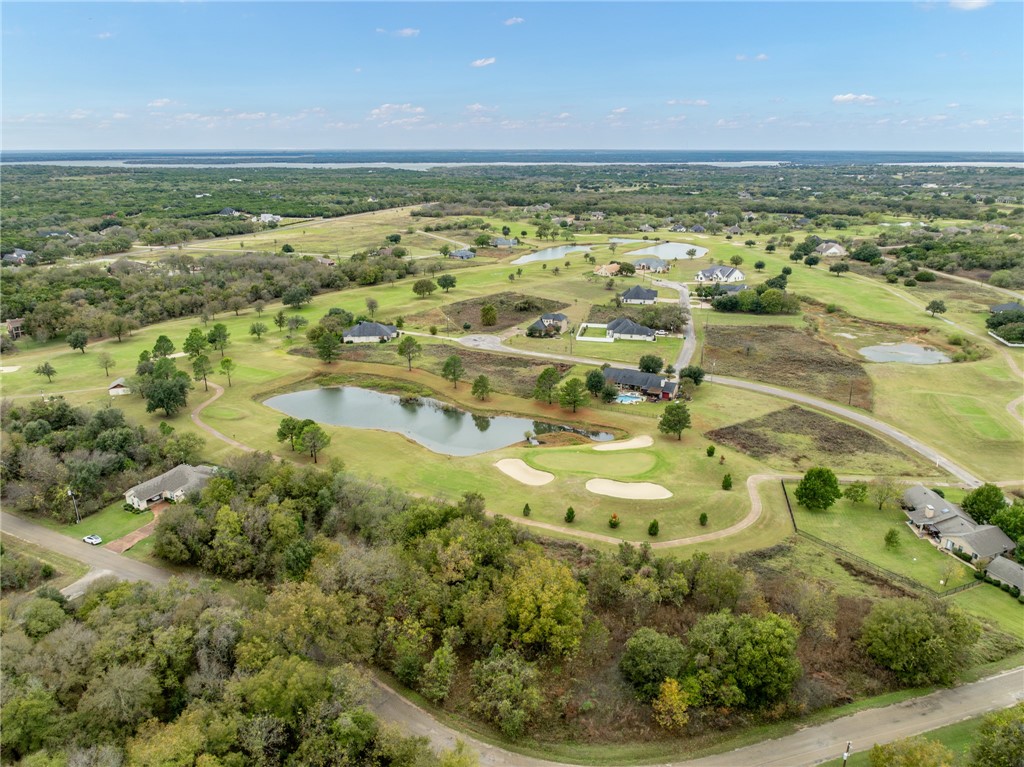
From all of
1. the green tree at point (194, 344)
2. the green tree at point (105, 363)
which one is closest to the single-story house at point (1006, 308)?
the green tree at point (194, 344)

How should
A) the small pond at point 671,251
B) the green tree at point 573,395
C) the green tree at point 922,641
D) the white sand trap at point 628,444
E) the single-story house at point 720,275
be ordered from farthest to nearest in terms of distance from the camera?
the small pond at point 671,251 < the single-story house at point 720,275 < the green tree at point 573,395 < the white sand trap at point 628,444 < the green tree at point 922,641

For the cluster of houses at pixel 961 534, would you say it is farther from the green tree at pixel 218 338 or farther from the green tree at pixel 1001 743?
the green tree at pixel 218 338

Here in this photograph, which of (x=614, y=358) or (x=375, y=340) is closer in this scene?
(x=614, y=358)

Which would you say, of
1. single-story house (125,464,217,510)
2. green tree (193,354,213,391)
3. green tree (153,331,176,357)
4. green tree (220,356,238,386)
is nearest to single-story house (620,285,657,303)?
green tree (220,356,238,386)

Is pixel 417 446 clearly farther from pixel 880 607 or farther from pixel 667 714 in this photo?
pixel 880 607

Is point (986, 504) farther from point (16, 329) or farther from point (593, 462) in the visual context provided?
point (16, 329)

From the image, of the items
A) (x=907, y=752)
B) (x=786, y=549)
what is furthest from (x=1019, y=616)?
(x=907, y=752)
